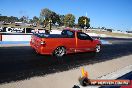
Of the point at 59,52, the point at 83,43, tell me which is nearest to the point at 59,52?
the point at 59,52

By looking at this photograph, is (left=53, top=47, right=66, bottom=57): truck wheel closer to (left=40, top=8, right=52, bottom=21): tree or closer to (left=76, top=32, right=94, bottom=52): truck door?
(left=76, top=32, right=94, bottom=52): truck door

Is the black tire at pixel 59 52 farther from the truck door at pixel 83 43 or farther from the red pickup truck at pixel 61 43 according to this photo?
the truck door at pixel 83 43

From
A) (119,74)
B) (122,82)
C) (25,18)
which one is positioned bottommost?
(119,74)

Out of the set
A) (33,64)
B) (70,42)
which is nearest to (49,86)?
(33,64)

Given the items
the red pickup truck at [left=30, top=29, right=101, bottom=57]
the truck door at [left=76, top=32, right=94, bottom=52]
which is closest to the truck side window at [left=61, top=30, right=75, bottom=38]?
the red pickup truck at [left=30, top=29, right=101, bottom=57]

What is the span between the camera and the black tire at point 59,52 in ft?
42.6

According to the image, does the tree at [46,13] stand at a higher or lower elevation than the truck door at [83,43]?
higher

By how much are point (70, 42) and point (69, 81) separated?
211 inches

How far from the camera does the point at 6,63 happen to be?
10.2m

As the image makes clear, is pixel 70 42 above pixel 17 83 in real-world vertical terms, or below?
above

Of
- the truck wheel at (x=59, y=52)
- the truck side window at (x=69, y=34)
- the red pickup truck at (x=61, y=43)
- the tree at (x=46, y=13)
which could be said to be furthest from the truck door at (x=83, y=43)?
the tree at (x=46, y=13)

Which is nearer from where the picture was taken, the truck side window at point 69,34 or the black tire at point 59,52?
the black tire at point 59,52

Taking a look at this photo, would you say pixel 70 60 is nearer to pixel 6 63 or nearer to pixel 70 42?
pixel 70 42

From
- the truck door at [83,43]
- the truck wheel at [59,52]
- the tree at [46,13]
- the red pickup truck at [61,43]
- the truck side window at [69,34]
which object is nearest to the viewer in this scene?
the red pickup truck at [61,43]
